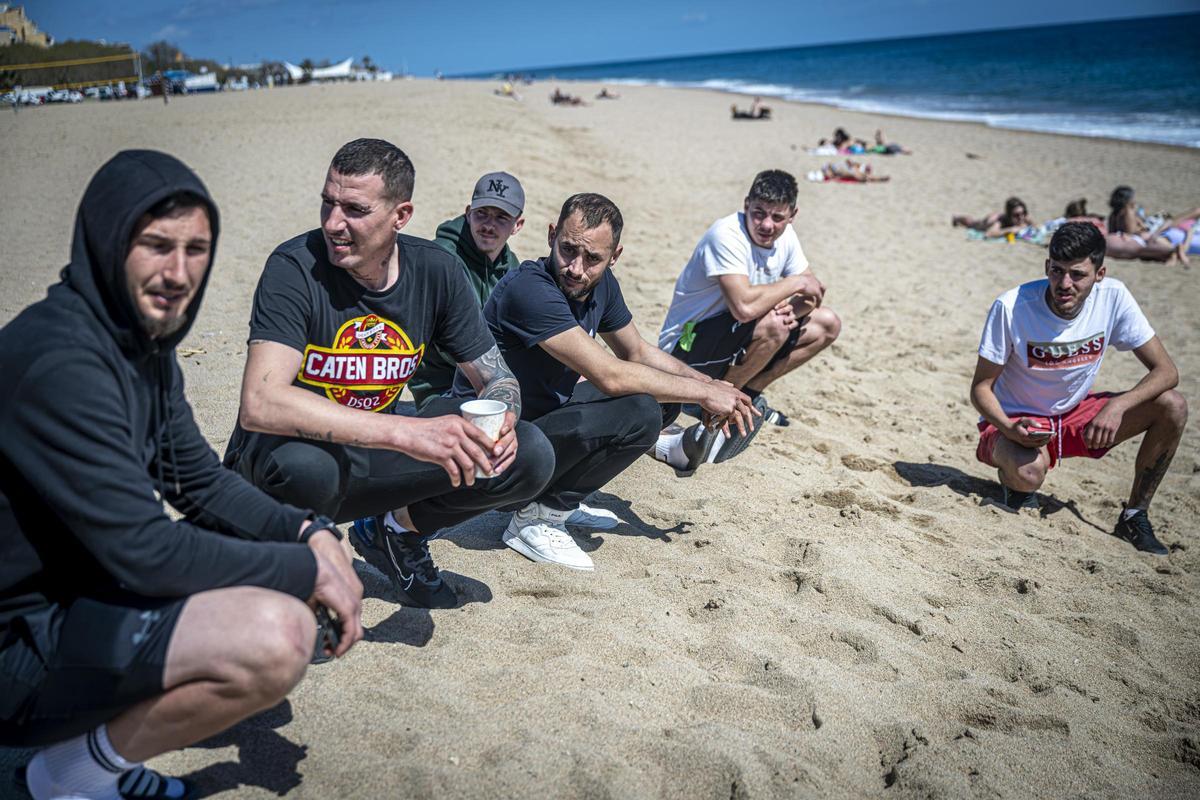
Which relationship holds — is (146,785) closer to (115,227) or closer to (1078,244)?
(115,227)

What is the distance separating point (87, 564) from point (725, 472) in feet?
10.5

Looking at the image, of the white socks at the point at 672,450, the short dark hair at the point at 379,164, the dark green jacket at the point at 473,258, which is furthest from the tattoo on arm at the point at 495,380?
the white socks at the point at 672,450

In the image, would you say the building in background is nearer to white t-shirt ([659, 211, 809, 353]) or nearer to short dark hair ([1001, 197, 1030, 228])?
white t-shirt ([659, 211, 809, 353])

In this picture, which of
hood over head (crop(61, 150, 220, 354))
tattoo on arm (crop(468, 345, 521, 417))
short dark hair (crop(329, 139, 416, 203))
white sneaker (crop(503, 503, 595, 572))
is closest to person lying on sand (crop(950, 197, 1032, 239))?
white sneaker (crop(503, 503, 595, 572))

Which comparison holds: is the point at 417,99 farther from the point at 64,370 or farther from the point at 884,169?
the point at 64,370

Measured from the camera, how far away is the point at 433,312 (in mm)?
3027

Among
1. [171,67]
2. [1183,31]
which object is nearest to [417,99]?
[171,67]

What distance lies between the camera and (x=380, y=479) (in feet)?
9.45

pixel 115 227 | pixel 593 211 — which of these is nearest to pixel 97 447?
pixel 115 227

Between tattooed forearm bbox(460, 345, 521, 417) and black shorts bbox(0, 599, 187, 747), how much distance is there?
4.95 feet

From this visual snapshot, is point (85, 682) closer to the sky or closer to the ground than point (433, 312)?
closer to the ground

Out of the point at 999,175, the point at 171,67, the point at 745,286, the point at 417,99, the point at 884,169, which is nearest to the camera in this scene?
the point at 745,286

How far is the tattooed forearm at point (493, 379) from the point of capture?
10.3 ft

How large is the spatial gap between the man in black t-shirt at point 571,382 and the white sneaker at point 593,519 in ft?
0.42
